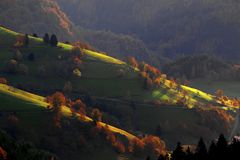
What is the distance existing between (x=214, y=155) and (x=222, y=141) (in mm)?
3929

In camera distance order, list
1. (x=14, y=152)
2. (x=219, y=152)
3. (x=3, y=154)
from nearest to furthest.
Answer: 1. (x=219, y=152)
2. (x=3, y=154)
3. (x=14, y=152)

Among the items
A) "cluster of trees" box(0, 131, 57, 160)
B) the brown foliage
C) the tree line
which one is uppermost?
the tree line

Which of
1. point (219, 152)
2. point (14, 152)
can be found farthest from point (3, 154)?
point (219, 152)

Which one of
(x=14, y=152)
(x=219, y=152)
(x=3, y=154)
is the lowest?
(x=3, y=154)

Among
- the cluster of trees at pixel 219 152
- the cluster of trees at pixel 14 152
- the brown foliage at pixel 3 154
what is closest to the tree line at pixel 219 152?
the cluster of trees at pixel 219 152

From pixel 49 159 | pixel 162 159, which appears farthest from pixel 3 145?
pixel 162 159

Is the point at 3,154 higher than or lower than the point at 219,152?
lower

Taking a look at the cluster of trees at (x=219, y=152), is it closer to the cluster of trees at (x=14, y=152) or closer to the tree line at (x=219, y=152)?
the tree line at (x=219, y=152)

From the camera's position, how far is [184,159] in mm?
135750

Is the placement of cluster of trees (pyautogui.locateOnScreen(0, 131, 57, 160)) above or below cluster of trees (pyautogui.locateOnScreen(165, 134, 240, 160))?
below

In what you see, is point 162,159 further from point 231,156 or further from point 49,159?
point 49,159

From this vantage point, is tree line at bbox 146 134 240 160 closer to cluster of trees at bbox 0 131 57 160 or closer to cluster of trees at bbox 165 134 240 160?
cluster of trees at bbox 165 134 240 160

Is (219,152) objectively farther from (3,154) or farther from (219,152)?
(3,154)

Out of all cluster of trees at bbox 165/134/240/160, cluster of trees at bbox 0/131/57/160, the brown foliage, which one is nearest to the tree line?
cluster of trees at bbox 165/134/240/160
